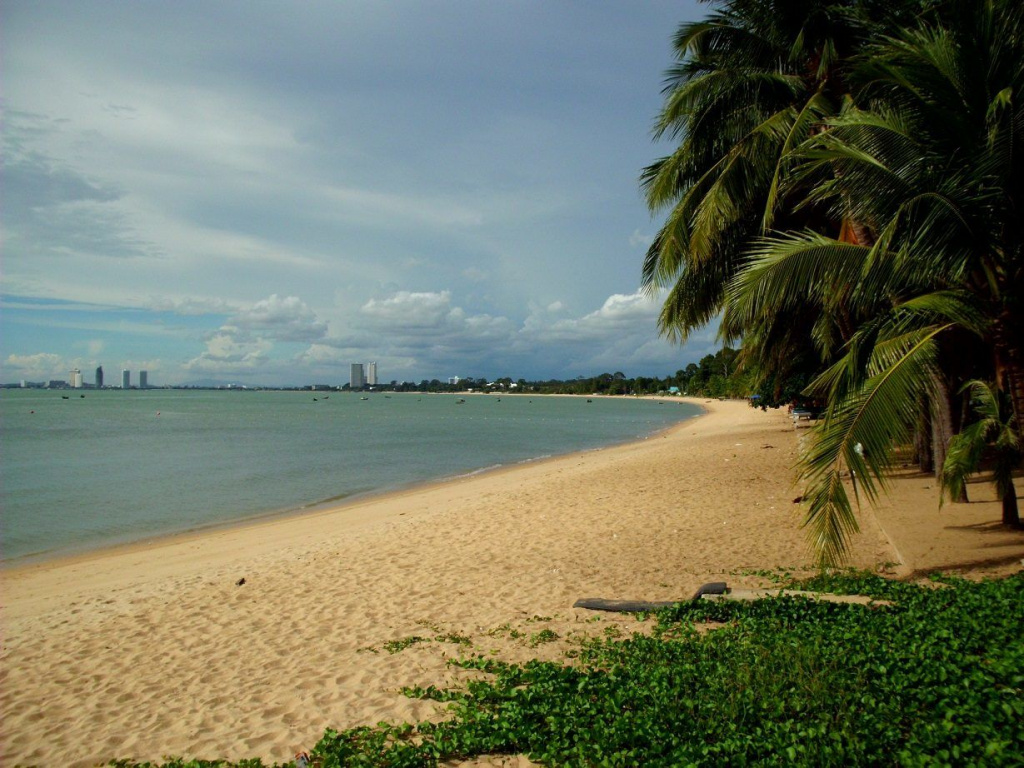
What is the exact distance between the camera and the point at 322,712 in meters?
4.46

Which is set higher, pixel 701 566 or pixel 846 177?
pixel 846 177

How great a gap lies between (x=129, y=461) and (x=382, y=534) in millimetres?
20655

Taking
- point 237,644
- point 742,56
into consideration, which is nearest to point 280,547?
point 237,644

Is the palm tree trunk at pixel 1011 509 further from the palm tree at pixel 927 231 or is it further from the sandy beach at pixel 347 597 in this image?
the palm tree at pixel 927 231

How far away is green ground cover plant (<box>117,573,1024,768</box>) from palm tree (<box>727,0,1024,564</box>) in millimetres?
1027

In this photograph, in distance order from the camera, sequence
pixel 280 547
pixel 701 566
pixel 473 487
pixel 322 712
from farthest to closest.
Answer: pixel 473 487
pixel 280 547
pixel 701 566
pixel 322 712

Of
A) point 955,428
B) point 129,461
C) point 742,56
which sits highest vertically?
point 742,56

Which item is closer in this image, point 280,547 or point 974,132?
point 974,132

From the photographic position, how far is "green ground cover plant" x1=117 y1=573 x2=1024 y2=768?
3.30 metres

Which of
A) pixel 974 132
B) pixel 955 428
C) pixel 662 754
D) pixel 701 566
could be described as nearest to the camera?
pixel 662 754

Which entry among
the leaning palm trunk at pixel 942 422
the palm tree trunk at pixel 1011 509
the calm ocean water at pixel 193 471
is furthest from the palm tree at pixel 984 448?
the calm ocean water at pixel 193 471

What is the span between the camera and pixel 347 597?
23.9 ft

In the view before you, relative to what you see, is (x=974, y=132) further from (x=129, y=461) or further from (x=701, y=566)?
(x=129, y=461)

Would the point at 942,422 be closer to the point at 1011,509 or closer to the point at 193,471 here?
the point at 1011,509
